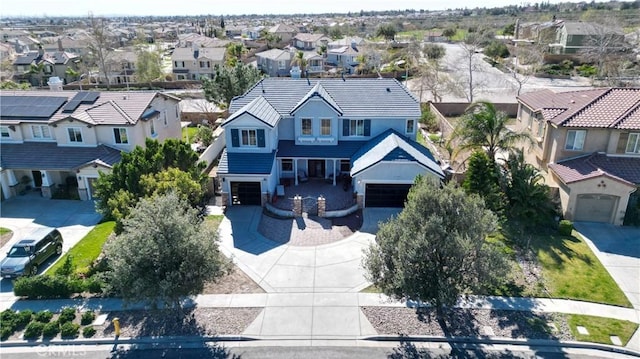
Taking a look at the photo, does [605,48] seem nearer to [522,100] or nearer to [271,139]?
[522,100]

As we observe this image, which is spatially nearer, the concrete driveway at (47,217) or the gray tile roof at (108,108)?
the concrete driveway at (47,217)

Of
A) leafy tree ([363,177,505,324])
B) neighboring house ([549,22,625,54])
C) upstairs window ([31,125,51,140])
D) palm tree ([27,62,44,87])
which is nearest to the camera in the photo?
leafy tree ([363,177,505,324])

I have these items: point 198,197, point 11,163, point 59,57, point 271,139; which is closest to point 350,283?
point 198,197

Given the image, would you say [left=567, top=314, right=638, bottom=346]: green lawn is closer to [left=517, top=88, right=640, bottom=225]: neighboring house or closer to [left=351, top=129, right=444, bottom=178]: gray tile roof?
[left=517, top=88, right=640, bottom=225]: neighboring house

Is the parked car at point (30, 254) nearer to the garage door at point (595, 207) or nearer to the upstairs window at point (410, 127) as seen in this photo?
the upstairs window at point (410, 127)

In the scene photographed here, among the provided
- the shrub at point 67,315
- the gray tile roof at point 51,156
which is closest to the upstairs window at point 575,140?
the shrub at point 67,315

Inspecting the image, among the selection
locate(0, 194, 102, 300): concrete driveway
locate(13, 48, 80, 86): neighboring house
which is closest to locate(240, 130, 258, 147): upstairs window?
locate(0, 194, 102, 300): concrete driveway
